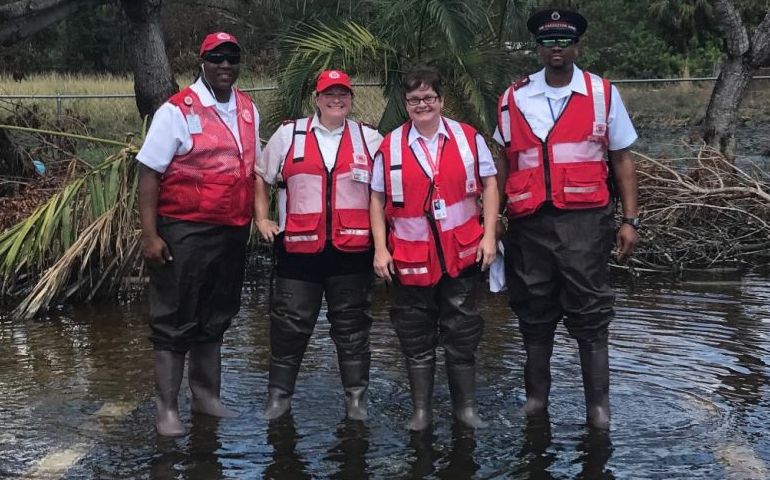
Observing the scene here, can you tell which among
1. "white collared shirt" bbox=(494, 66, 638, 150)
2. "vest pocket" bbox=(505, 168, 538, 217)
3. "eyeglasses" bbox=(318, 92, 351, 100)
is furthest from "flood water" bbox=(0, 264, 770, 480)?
"eyeglasses" bbox=(318, 92, 351, 100)

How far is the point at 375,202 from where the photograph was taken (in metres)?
5.50

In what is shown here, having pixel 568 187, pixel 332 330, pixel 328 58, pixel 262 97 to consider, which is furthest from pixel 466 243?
pixel 262 97

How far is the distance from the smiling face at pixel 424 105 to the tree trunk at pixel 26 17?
8.37 metres

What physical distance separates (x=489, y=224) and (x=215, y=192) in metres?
1.44

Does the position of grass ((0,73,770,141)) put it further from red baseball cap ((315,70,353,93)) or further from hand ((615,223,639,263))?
hand ((615,223,639,263))

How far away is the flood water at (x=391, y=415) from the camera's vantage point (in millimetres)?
5105

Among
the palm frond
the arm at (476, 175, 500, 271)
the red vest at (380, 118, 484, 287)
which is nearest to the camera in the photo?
the red vest at (380, 118, 484, 287)

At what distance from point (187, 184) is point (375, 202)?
985mm

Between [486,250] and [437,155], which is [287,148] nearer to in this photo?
[437,155]

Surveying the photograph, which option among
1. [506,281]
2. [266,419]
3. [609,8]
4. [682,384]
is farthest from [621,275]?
[609,8]

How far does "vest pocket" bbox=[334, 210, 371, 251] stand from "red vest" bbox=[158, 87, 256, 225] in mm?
563

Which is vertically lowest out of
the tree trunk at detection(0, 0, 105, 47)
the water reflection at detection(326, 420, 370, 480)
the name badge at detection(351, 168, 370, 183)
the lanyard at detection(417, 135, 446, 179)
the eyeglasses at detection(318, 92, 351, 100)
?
the water reflection at detection(326, 420, 370, 480)

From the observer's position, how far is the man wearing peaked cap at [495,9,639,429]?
5410 mm

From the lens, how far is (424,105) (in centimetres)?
540
